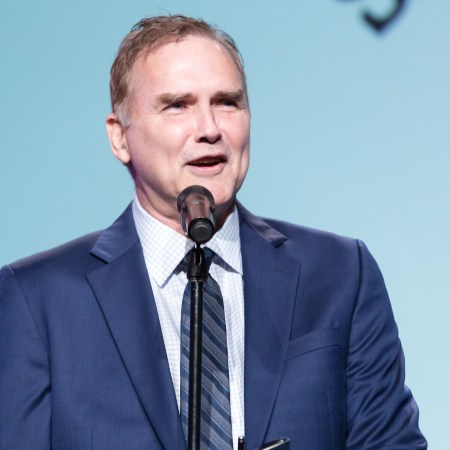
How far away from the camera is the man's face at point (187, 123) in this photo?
7.91 feet

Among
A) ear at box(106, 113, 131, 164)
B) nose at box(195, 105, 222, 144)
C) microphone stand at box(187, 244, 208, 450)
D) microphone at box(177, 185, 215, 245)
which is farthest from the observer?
ear at box(106, 113, 131, 164)

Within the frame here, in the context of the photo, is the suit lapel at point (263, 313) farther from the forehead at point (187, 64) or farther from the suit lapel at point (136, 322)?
the forehead at point (187, 64)

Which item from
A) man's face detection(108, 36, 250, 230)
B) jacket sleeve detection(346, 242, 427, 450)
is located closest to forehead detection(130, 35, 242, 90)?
man's face detection(108, 36, 250, 230)

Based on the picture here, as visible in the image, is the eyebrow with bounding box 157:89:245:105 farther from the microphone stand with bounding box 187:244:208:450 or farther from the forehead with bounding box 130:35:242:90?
the microphone stand with bounding box 187:244:208:450

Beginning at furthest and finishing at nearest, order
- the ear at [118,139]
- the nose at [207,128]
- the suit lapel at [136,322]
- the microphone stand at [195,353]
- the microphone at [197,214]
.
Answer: the ear at [118,139] → the nose at [207,128] → the suit lapel at [136,322] → the microphone at [197,214] → the microphone stand at [195,353]

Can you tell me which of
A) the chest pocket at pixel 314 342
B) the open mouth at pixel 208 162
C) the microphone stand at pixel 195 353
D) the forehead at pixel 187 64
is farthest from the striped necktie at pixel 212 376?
the forehead at pixel 187 64

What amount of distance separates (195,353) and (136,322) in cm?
60

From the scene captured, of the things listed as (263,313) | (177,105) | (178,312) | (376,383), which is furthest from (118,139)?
(376,383)

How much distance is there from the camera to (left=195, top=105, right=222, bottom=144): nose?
239 centimetres

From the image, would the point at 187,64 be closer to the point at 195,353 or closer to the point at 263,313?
the point at 263,313

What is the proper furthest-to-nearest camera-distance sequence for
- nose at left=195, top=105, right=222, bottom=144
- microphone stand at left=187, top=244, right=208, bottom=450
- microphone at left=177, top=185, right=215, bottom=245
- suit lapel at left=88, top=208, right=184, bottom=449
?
nose at left=195, top=105, right=222, bottom=144 → suit lapel at left=88, top=208, right=184, bottom=449 → microphone at left=177, top=185, right=215, bottom=245 → microphone stand at left=187, top=244, right=208, bottom=450

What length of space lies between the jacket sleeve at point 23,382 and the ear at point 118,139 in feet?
1.55

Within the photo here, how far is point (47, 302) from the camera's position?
7.97 ft

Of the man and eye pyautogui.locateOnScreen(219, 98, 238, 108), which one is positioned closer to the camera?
the man
